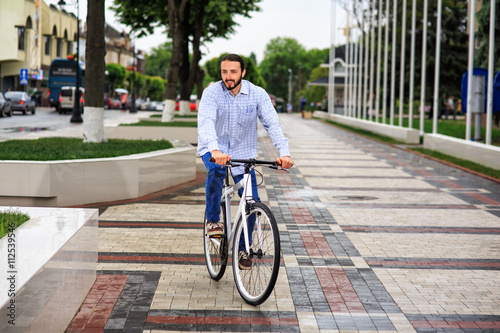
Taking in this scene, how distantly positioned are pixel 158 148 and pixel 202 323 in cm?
795

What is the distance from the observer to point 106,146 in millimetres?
12414

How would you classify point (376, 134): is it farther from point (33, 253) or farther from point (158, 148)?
point (33, 253)

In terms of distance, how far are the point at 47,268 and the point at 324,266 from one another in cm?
319

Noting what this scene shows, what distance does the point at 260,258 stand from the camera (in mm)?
5215

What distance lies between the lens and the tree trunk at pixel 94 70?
525 inches

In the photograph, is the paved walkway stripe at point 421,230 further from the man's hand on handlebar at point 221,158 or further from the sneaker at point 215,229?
the man's hand on handlebar at point 221,158

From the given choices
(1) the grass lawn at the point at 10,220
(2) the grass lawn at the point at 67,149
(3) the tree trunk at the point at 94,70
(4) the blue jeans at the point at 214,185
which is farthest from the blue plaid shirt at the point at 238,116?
(3) the tree trunk at the point at 94,70

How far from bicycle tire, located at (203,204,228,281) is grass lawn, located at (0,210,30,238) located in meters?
1.45

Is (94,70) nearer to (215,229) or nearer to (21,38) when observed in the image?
(215,229)

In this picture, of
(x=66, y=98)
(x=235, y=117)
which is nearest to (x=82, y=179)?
(x=235, y=117)

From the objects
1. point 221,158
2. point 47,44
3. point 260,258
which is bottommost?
point 260,258

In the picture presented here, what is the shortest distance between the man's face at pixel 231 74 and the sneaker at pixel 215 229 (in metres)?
1.14

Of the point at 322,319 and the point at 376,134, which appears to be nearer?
the point at 322,319

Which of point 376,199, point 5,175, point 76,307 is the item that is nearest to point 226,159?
point 76,307
